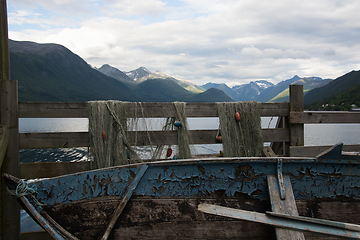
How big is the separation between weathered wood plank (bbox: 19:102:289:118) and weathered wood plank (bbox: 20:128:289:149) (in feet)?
1.04

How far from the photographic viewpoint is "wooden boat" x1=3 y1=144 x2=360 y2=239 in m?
2.47

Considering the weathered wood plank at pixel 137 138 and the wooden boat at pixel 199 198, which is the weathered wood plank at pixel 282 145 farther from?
the wooden boat at pixel 199 198

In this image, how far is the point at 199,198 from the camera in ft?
8.61

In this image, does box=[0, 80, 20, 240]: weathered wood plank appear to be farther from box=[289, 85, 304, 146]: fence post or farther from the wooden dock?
box=[289, 85, 304, 146]: fence post

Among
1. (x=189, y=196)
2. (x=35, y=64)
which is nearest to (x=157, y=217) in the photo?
(x=189, y=196)

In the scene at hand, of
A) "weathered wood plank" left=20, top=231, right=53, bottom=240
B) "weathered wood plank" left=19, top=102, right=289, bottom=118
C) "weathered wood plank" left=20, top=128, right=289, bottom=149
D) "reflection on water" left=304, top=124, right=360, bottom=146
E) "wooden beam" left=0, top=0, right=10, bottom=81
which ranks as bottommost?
"reflection on water" left=304, top=124, right=360, bottom=146

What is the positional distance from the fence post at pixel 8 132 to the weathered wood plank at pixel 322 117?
15.8 feet

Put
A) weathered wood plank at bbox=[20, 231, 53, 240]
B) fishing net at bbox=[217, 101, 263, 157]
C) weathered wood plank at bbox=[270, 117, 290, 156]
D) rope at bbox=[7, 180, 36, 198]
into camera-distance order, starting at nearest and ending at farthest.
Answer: rope at bbox=[7, 180, 36, 198]
weathered wood plank at bbox=[20, 231, 53, 240]
fishing net at bbox=[217, 101, 263, 157]
weathered wood plank at bbox=[270, 117, 290, 156]

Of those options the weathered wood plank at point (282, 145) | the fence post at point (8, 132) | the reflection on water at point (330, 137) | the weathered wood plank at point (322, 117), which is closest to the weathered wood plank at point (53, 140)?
the fence post at point (8, 132)

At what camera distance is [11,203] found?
337 cm

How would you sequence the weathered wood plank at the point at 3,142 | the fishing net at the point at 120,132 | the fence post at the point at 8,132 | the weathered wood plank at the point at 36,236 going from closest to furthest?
the weathered wood plank at the point at 3,142, the fence post at the point at 8,132, the weathered wood plank at the point at 36,236, the fishing net at the point at 120,132

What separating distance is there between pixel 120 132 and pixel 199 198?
6.49ft

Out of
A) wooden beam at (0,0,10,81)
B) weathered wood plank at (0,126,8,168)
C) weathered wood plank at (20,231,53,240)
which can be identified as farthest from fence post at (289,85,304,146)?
wooden beam at (0,0,10,81)

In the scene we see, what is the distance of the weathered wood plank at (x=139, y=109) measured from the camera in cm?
371
